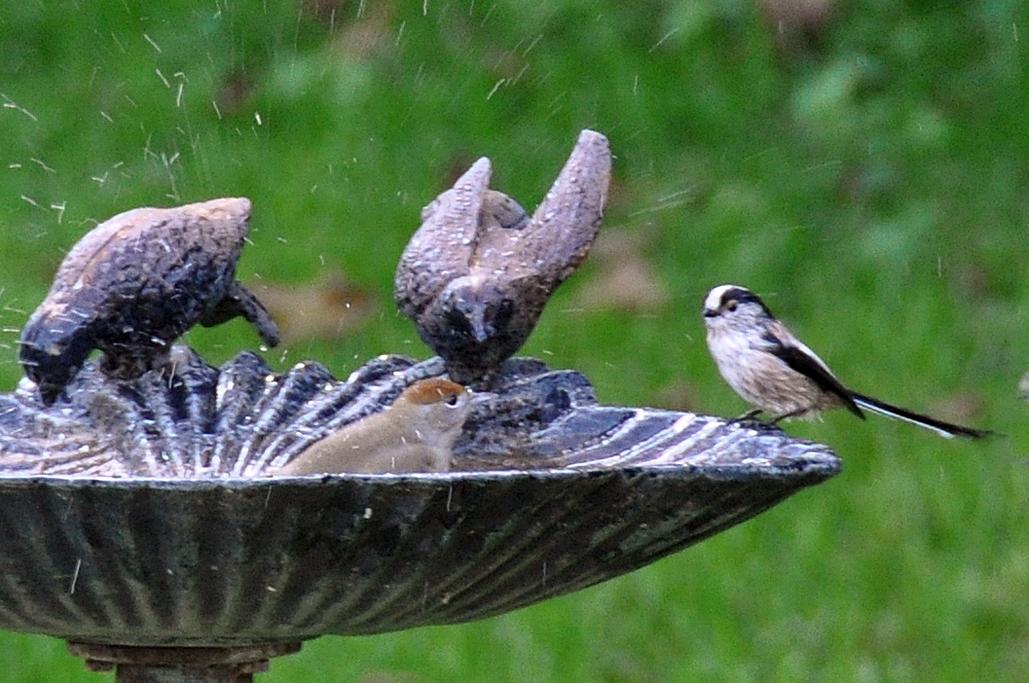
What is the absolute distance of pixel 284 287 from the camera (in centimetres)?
682

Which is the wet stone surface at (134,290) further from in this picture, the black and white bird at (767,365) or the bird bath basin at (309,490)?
the black and white bird at (767,365)

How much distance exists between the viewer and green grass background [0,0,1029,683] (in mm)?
5402

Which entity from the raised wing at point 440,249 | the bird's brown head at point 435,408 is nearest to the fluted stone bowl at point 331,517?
the bird's brown head at point 435,408

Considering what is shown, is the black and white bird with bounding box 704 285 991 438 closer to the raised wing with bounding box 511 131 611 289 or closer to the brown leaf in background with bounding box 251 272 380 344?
the raised wing with bounding box 511 131 611 289

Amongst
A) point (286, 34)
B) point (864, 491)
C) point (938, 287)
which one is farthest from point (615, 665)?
point (286, 34)

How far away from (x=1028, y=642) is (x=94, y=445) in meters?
2.66

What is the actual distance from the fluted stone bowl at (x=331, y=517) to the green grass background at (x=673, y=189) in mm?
1911

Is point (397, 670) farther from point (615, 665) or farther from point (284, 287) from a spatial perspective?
point (284, 287)

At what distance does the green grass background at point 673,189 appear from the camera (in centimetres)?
540

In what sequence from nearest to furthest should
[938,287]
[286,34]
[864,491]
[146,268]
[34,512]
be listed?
[34,512] < [146,268] < [864,491] < [938,287] < [286,34]

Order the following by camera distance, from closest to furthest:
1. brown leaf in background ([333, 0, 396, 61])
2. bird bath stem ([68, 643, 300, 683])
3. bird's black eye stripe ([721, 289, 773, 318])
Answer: bird bath stem ([68, 643, 300, 683]) → bird's black eye stripe ([721, 289, 773, 318]) → brown leaf in background ([333, 0, 396, 61])

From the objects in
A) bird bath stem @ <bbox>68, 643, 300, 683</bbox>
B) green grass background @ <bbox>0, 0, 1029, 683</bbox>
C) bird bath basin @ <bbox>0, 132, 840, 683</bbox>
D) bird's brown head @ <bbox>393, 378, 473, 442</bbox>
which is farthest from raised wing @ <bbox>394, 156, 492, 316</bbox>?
green grass background @ <bbox>0, 0, 1029, 683</bbox>

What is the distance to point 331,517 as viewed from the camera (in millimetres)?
2477

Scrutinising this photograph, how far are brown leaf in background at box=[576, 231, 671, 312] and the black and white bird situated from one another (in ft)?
7.37
